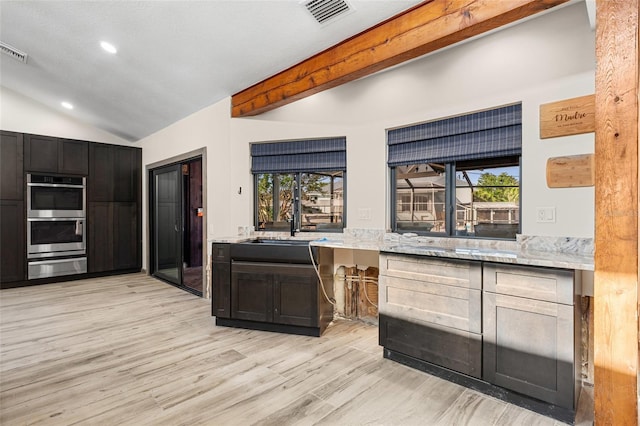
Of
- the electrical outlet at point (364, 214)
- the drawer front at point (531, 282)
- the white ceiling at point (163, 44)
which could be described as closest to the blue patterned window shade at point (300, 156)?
the electrical outlet at point (364, 214)

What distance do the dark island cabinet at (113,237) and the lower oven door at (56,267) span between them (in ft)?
0.43

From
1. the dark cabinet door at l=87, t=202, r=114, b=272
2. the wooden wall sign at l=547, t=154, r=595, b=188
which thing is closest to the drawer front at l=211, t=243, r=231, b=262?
the wooden wall sign at l=547, t=154, r=595, b=188

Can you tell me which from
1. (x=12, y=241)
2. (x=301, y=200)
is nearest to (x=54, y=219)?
(x=12, y=241)

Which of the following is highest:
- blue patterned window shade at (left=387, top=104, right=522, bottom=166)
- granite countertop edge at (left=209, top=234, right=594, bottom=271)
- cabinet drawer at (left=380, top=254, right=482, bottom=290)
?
blue patterned window shade at (left=387, top=104, right=522, bottom=166)

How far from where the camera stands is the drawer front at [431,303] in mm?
2258

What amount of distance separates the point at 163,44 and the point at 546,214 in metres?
3.79

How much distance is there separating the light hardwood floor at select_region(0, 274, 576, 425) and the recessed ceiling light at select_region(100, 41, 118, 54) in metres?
3.01

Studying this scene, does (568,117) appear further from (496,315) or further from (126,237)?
(126,237)

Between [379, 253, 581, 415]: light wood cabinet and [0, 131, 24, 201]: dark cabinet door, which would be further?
[0, 131, 24, 201]: dark cabinet door

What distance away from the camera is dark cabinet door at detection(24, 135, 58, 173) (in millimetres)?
5230

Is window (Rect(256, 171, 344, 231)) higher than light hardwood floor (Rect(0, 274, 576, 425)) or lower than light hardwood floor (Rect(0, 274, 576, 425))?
higher

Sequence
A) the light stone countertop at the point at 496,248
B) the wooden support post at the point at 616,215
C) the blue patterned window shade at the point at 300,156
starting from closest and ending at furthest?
the wooden support post at the point at 616,215 → the light stone countertop at the point at 496,248 → the blue patterned window shade at the point at 300,156

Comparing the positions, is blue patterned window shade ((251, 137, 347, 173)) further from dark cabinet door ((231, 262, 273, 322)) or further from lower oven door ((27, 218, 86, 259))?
lower oven door ((27, 218, 86, 259))

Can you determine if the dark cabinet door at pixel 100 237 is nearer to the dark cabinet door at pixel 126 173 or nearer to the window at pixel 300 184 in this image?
the dark cabinet door at pixel 126 173
